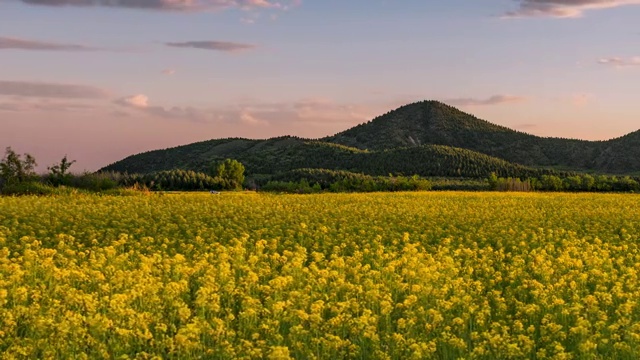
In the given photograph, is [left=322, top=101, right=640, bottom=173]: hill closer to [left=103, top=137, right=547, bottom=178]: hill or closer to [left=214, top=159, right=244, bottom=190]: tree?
[left=103, top=137, right=547, bottom=178]: hill

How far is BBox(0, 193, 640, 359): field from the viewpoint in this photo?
11.9 meters

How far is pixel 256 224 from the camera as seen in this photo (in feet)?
85.9

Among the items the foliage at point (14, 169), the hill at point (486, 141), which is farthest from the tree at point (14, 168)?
the hill at point (486, 141)

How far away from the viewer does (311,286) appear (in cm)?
→ 1473

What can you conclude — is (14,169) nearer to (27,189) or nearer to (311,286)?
(27,189)

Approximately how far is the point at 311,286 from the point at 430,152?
370 ft

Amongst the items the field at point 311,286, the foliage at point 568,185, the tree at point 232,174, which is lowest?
the field at point 311,286

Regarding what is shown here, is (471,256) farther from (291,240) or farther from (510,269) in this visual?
(291,240)

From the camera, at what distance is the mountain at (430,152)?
4828 inches

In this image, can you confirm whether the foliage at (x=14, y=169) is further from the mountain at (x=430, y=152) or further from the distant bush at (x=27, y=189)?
the mountain at (x=430, y=152)

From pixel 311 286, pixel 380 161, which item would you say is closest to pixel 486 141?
pixel 380 161

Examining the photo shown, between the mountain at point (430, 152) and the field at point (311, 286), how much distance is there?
9121cm

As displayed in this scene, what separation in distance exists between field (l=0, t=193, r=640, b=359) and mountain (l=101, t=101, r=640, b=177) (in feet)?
299

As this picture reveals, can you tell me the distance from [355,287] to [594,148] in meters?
163
